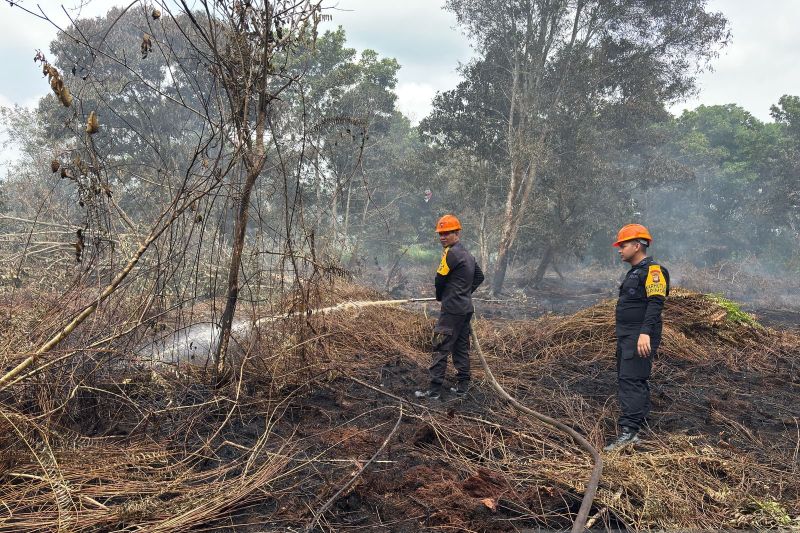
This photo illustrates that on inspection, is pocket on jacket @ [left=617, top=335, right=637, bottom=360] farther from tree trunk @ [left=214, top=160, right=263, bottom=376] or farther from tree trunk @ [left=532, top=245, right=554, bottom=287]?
tree trunk @ [left=532, top=245, right=554, bottom=287]

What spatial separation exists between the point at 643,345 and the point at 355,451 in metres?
2.40

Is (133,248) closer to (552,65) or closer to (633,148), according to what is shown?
(552,65)

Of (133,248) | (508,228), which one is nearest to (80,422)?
(133,248)

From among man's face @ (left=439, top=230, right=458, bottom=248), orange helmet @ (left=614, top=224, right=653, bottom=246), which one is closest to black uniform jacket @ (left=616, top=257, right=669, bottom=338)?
orange helmet @ (left=614, top=224, right=653, bottom=246)

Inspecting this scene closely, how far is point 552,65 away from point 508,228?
6.53 metres

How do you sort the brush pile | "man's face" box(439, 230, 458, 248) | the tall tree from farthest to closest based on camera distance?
the tall tree, "man's face" box(439, 230, 458, 248), the brush pile

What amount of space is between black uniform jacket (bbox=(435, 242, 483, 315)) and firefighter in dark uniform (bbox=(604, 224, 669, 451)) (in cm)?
140

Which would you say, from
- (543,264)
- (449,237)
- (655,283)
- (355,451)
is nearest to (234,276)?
(355,451)

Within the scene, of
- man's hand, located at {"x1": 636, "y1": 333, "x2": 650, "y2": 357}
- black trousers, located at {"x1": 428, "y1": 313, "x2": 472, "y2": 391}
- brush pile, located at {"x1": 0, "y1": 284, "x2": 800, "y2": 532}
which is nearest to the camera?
brush pile, located at {"x1": 0, "y1": 284, "x2": 800, "y2": 532}

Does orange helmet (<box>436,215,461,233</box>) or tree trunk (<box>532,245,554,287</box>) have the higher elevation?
orange helmet (<box>436,215,461,233</box>)

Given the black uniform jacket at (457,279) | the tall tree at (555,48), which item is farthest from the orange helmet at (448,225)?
the tall tree at (555,48)

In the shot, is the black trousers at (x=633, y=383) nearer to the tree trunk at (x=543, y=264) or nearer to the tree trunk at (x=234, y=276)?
the tree trunk at (x=234, y=276)

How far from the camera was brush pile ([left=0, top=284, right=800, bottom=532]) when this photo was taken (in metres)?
2.69

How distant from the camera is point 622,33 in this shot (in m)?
18.8
